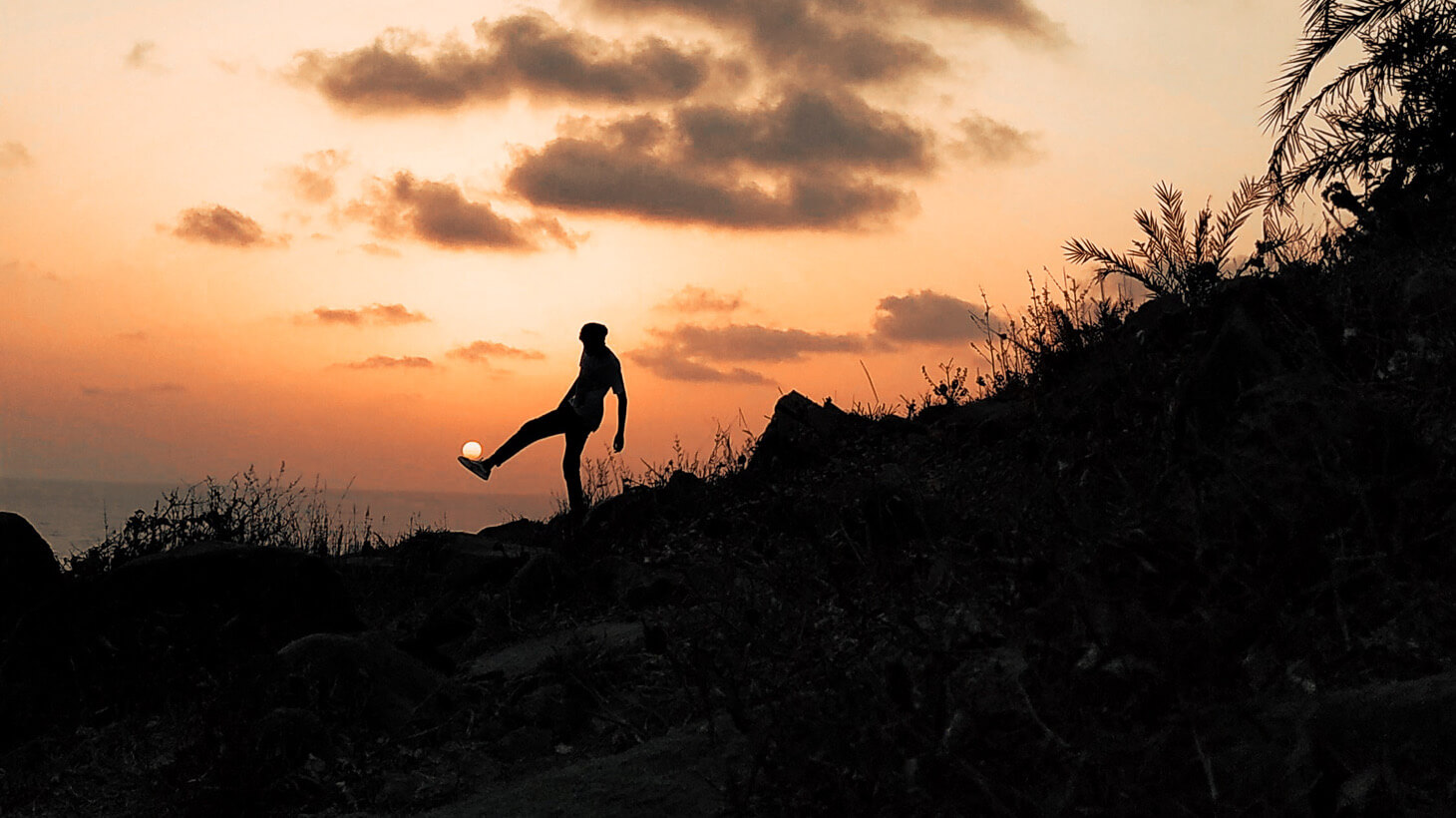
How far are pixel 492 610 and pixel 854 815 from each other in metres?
5.59

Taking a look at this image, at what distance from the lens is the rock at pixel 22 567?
848 centimetres

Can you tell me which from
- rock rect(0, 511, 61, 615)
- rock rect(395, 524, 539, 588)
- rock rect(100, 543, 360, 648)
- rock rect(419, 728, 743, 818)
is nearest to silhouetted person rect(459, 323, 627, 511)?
rock rect(395, 524, 539, 588)

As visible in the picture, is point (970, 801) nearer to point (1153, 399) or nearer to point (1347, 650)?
point (1347, 650)

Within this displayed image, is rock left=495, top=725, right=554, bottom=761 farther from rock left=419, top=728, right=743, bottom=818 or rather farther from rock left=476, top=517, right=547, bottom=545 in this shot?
rock left=476, top=517, right=547, bottom=545

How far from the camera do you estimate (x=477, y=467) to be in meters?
11.6

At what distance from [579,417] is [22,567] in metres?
5.01

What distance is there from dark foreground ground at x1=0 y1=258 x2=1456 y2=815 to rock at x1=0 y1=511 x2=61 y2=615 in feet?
0.09

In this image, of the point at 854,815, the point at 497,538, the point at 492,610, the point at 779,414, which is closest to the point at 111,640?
the point at 492,610

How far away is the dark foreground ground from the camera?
133 inches

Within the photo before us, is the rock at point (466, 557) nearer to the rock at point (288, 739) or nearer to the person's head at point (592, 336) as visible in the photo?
the person's head at point (592, 336)

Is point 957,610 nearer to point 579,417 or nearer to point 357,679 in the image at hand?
point 357,679

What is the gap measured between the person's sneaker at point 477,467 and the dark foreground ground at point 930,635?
1.76 m

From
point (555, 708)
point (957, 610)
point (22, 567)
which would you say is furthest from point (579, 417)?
point (957, 610)

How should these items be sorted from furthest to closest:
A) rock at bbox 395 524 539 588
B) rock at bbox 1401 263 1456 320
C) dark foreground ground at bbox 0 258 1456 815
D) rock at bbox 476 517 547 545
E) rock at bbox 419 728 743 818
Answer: rock at bbox 476 517 547 545
rock at bbox 395 524 539 588
rock at bbox 1401 263 1456 320
rock at bbox 419 728 743 818
dark foreground ground at bbox 0 258 1456 815
